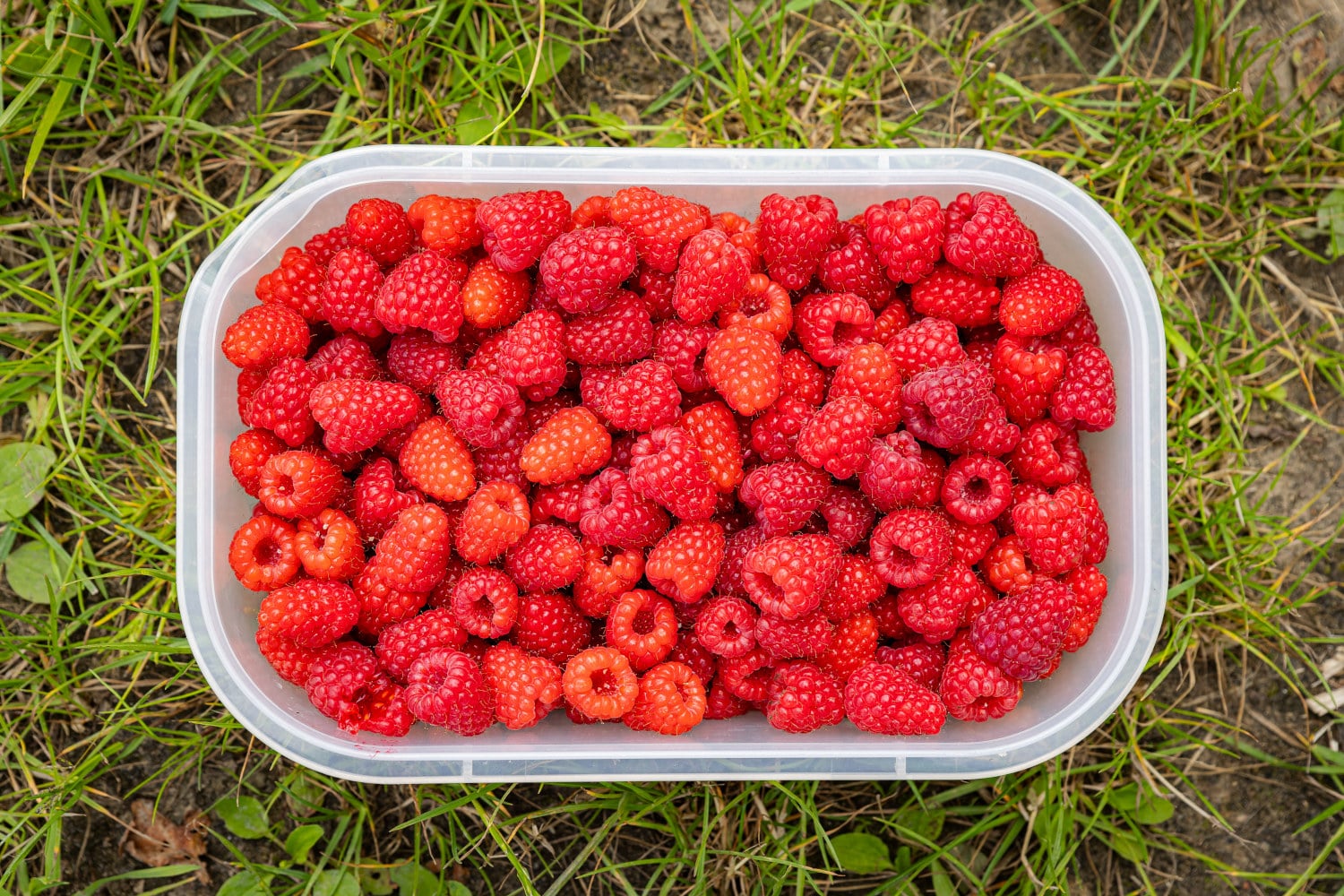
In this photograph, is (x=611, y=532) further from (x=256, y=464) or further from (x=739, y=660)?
(x=256, y=464)

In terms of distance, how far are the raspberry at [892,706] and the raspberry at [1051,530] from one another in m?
0.25

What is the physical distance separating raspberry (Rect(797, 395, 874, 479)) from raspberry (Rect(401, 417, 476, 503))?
1.58ft

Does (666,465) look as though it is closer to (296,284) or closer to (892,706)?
(892,706)

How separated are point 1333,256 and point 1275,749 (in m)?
0.88

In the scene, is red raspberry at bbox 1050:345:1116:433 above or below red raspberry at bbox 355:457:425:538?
above

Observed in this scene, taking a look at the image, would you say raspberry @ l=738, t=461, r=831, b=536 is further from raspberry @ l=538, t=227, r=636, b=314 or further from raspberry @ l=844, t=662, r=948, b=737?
raspberry @ l=538, t=227, r=636, b=314

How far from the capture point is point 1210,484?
5.72 ft

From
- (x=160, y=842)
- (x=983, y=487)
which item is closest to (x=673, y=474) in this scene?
(x=983, y=487)

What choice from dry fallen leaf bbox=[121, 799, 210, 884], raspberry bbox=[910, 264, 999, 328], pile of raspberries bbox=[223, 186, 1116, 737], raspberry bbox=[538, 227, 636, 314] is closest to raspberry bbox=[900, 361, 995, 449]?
pile of raspberries bbox=[223, 186, 1116, 737]

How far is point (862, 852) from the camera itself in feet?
5.40

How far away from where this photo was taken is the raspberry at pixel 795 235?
1.43m

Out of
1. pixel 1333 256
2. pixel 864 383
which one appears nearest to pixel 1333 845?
pixel 1333 256

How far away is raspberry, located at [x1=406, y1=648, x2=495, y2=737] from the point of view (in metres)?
1.32

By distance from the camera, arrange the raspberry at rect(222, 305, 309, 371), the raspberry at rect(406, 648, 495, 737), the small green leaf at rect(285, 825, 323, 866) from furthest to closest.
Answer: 1. the small green leaf at rect(285, 825, 323, 866)
2. the raspberry at rect(222, 305, 309, 371)
3. the raspberry at rect(406, 648, 495, 737)
